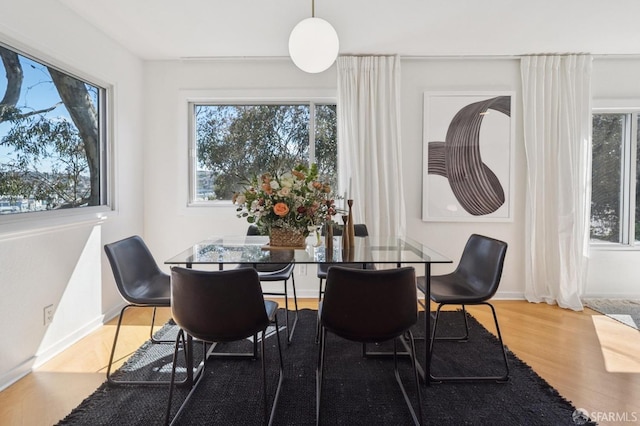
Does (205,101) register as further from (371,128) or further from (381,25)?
(381,25)

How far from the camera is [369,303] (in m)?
1.51

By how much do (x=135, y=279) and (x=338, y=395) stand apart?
1492 mm

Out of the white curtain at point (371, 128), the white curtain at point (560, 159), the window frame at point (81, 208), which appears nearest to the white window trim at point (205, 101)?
the white curtain at point (371, 128)

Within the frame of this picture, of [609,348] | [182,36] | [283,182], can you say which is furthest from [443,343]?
[182,36]

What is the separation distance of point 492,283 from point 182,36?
317cm

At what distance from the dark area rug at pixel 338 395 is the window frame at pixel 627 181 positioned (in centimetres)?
243

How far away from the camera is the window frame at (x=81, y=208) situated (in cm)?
212

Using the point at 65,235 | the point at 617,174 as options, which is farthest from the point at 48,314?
the point at 617,174

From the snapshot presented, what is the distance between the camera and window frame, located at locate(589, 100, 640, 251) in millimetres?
3562

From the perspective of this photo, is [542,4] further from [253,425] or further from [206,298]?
[253,425]

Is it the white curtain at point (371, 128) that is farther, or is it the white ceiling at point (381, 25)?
the white curtain at point (371, 128)

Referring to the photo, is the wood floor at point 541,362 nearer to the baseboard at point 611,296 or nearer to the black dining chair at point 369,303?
the baseboard at point 611,296

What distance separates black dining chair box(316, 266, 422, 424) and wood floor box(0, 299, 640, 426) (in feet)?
3.81

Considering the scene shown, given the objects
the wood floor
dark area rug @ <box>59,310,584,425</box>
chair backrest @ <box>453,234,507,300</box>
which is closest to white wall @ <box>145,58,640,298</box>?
the wood floor
